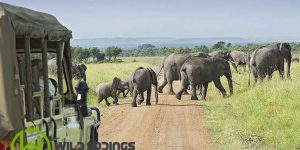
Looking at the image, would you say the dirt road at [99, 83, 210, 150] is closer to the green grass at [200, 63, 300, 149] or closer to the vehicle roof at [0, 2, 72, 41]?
the green grass at [200, 63, 300, 149]

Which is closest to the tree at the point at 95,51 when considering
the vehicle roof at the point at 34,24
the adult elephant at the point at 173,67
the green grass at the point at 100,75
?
the green grass at the point at 100,75

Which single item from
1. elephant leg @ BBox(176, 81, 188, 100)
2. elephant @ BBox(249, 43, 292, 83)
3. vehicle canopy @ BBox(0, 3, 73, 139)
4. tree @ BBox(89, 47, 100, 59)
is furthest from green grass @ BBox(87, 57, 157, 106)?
tree @ BBox(89, 47, 100, 59)

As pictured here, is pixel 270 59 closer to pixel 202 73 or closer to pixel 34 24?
pixel 202 73

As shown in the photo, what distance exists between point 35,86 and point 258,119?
30.0 feet

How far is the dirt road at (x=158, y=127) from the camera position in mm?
12617

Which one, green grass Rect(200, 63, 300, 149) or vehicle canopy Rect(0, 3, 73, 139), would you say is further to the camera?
green grass Rect(200, 63, 300, 149)

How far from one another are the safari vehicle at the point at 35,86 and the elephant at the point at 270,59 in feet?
65.1

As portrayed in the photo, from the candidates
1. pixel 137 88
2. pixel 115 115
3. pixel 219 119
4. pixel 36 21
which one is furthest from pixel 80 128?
pixel 137 88

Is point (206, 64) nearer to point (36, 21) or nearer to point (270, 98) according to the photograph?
point (270, 98)

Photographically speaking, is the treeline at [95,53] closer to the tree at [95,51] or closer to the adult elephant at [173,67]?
the tree at [95,51]

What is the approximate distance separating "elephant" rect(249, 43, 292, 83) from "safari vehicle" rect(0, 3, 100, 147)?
65.1 feet

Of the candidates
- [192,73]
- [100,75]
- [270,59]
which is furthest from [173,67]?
[100,75]

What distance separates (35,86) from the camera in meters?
6.47

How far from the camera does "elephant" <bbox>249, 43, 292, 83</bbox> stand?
2752cm
